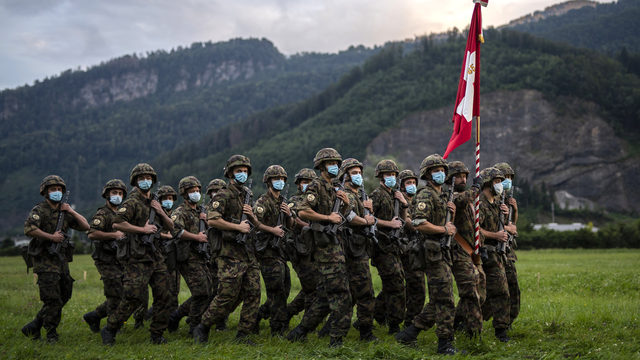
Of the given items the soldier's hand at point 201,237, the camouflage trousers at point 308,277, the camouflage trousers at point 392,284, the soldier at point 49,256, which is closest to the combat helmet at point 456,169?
the camouflage trousers at point 392,284

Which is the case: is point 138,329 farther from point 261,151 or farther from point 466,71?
point 261,151

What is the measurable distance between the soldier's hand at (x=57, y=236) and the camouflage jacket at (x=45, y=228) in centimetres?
18

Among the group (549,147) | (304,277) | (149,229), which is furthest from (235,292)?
(549,147)

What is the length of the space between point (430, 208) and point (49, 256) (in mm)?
6410

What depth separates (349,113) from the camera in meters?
153

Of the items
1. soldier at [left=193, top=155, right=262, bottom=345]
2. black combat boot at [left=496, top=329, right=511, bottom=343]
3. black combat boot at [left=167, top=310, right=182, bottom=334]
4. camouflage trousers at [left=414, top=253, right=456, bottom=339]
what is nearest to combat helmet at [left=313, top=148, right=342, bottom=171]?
soldier at [left=193, top=155, right=262, bottom=345]

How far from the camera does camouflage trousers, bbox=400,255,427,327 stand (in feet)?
30.5

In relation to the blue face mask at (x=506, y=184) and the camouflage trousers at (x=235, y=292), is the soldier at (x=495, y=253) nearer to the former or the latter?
the blue face mask at (x=506, y=184)

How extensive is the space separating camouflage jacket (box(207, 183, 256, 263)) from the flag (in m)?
3.70

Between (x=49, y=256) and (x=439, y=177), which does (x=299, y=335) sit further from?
(x=49, y=256)

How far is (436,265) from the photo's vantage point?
7738 millimetres

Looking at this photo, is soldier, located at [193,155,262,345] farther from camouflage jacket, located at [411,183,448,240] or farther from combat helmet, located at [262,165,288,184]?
camouflage jacket, located at [411,183,448,240]

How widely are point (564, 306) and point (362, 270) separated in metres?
4.92

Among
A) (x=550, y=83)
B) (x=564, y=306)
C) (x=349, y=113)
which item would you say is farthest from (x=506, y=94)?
(x=564, y=306)
